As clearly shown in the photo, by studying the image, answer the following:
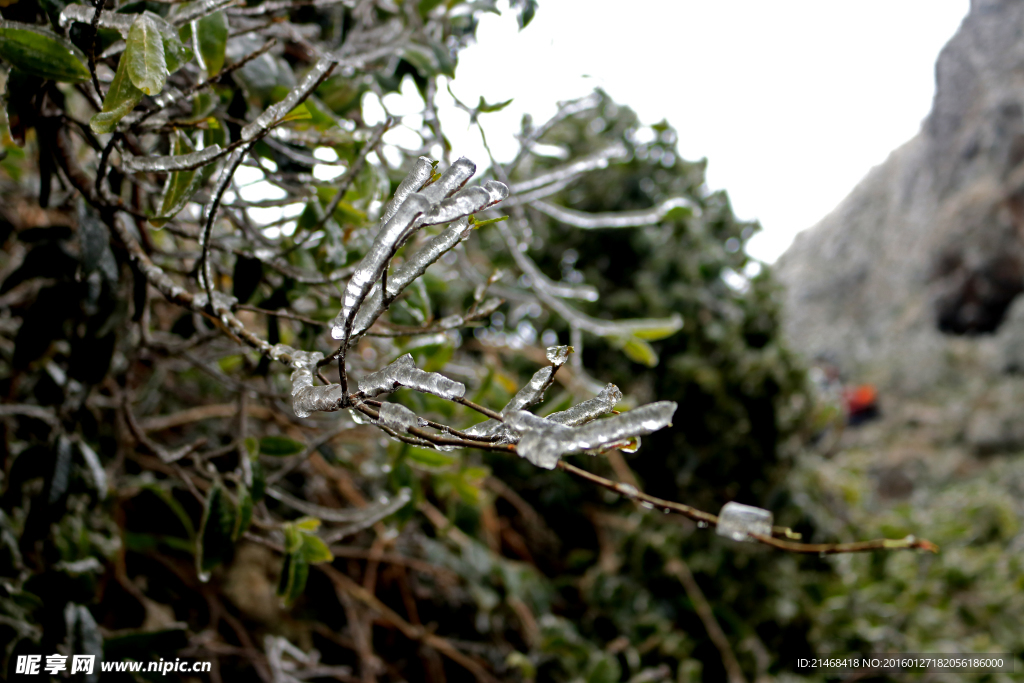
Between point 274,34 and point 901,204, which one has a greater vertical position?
point 901,204

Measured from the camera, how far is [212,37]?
47cm

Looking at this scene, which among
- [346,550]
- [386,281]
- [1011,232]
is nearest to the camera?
[386,281]

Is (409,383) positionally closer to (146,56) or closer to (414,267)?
(414,267)

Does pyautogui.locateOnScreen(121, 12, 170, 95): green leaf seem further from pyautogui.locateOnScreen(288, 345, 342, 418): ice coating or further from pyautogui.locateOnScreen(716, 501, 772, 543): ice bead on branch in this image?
pyautogui.locateOnScreen(716, 501, 772, 543): ice bead on branch

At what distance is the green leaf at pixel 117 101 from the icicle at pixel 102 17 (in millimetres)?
35

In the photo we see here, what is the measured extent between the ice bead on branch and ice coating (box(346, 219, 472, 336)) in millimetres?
185

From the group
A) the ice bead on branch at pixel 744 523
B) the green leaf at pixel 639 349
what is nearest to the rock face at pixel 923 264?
the green leaf at pixel 639 349

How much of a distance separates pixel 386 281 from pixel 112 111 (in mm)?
239

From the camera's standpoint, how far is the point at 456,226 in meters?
0.31

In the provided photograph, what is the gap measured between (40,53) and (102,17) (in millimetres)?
48

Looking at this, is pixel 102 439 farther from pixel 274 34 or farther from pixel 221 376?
pixel 274 34

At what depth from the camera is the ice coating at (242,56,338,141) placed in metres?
0.37

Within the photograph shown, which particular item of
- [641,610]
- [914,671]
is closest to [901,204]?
[914,671]

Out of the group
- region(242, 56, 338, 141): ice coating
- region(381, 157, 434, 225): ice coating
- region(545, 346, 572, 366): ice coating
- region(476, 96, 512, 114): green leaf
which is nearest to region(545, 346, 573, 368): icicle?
region(545, 346, 572, 366): ice coating
